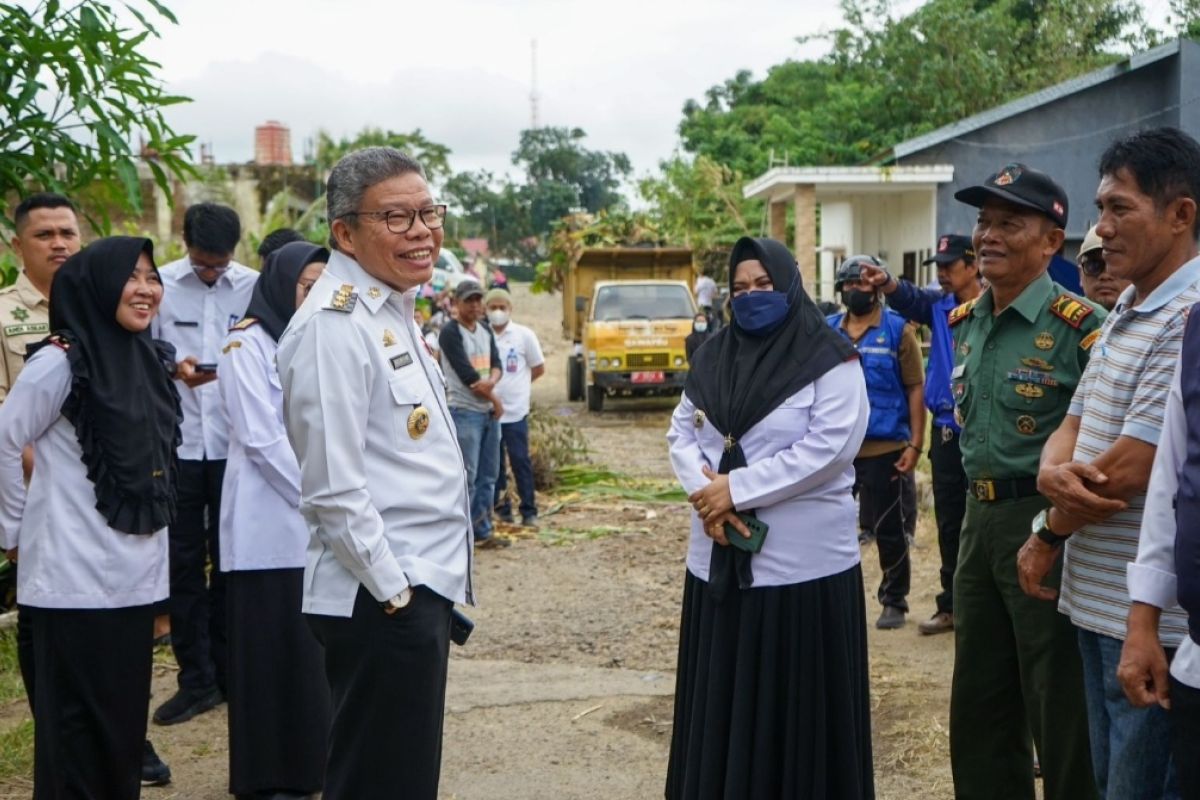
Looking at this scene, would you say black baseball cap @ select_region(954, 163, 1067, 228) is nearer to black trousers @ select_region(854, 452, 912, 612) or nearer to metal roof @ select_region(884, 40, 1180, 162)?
black trousers @ select_region(854, 452, 912, 612)

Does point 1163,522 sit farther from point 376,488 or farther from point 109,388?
point 109,388

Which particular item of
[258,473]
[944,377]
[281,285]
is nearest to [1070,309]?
[944,377]

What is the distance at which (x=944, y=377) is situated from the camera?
6383 millimetres

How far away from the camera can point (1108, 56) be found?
78.4 feet

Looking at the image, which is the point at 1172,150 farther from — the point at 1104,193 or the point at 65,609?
the point at 65,609

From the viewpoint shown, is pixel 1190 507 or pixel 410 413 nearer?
pixel 1190 507

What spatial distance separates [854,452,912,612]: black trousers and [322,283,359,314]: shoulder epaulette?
13.9 feet

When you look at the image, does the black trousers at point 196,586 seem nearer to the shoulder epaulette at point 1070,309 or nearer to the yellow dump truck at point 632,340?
the shoulder epaulette at point 1070,309

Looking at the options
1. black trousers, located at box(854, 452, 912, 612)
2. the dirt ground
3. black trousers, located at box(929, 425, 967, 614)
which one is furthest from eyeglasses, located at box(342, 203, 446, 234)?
black trousers, located at box(854, 452, 912, 612)

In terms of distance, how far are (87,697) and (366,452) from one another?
→ 148 centimetres

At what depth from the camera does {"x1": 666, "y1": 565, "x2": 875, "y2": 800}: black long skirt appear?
3.80 metres

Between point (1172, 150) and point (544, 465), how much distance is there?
30.5 feet

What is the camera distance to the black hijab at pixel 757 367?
3.98 metres

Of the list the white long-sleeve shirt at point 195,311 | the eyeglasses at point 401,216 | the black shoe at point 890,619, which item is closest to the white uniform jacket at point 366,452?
the eyeglasses at point 401,216
